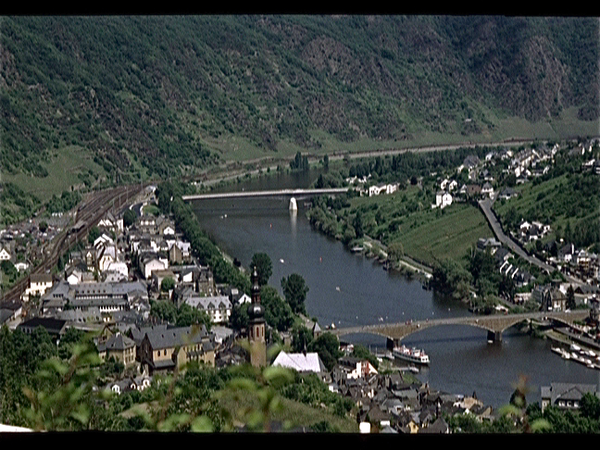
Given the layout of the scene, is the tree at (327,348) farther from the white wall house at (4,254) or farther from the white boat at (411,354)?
the white wall house at (4,254)

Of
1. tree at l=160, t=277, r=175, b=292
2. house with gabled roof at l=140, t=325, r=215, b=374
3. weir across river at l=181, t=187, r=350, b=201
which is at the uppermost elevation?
weir across river at l=181, t=187, r=350, b=201

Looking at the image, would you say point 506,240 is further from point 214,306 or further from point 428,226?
point 214,306

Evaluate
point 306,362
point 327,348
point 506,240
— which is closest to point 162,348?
point 306,362

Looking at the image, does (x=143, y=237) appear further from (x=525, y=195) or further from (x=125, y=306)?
(x=525, y=195)

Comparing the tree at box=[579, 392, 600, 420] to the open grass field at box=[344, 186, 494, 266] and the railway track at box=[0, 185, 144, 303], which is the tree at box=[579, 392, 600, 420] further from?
the open grass field at box=[344, 186, 494, 266]

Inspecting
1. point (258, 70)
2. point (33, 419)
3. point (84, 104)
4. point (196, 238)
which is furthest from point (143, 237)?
point (258, 70)

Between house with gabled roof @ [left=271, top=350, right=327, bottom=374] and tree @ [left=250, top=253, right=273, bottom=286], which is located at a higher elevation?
tree @ [left=250, top=253, right=273, bottom=286]

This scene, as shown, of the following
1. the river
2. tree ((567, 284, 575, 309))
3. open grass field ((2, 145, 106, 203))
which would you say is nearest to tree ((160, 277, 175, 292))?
the river
